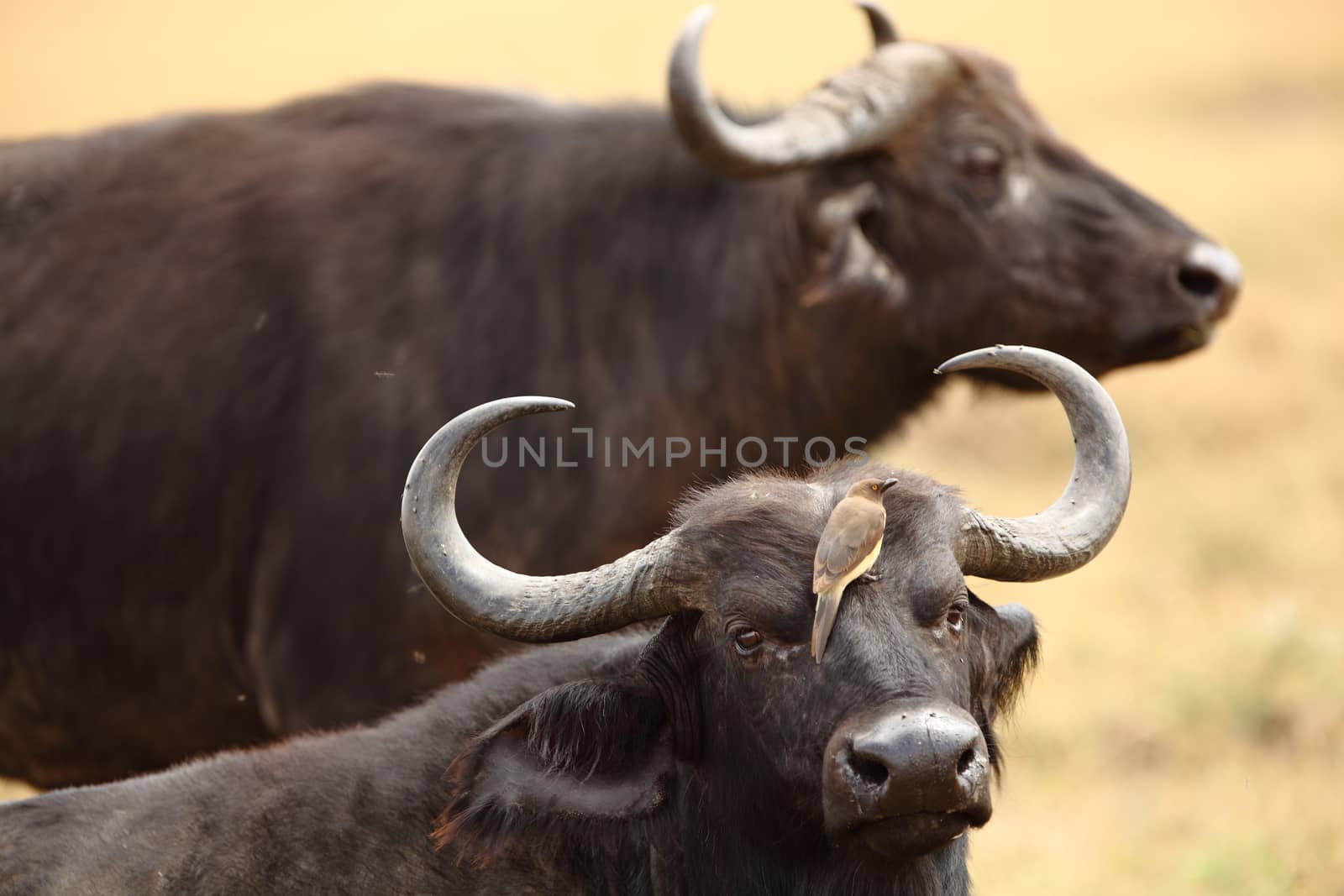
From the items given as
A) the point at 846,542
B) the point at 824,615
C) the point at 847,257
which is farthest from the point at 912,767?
the point at 847,257

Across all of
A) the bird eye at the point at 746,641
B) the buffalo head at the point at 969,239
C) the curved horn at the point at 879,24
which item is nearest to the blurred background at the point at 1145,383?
the curved horn at the point at 879,24

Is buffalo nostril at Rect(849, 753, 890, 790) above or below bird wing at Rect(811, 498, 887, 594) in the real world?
below

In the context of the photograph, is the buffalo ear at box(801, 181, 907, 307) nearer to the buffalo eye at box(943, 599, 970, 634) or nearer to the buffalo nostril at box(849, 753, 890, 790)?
the buffalo eye at box(943, 599, 970, 634)

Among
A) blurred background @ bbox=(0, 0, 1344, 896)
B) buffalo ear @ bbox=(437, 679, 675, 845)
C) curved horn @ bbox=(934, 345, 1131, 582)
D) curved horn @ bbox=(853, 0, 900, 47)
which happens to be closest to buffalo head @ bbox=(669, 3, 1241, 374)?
curved horn @ bbox=(853, 0, 900, 47)

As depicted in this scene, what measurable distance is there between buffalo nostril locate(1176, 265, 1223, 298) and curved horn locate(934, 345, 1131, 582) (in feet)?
7.70

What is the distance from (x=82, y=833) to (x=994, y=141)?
4.01 metres

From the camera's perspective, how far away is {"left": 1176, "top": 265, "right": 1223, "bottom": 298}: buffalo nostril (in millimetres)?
6246

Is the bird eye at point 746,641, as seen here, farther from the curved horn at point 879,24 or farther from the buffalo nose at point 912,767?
the curved horn at point 879,24

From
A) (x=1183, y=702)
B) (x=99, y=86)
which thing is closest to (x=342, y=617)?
(x=1183, y=702)

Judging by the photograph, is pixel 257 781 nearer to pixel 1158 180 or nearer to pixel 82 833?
pixel 82 833

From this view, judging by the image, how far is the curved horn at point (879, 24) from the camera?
6664 mm

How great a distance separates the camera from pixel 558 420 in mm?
6250

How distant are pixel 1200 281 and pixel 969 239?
0.87 meters

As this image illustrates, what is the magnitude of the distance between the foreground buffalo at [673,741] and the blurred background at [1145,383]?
2.57 m
